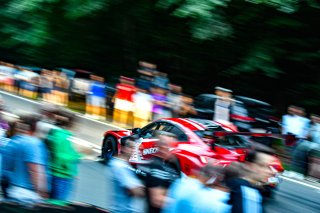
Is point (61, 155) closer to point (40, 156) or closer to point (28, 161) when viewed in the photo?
point (40, 156)

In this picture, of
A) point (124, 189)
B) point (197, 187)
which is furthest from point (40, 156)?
point (197, 187)

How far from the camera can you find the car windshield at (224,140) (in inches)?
400

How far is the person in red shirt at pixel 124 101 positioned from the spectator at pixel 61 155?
31.5 ft

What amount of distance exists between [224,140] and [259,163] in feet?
17.1

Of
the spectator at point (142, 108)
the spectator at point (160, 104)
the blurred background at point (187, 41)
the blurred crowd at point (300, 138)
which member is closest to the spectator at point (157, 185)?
the blurred crowd at point (300, 138)

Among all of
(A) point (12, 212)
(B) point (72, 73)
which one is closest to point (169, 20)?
(B) point (72, 73)

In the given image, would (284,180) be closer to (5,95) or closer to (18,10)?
(5,95)

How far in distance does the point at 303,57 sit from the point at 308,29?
99cm

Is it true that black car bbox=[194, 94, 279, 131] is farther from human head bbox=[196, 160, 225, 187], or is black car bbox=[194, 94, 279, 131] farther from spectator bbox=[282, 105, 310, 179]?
human head bbox=[196, 160, 225, 187]

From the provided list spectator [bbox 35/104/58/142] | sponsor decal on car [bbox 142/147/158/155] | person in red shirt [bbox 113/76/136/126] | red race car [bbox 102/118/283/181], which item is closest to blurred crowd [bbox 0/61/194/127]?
person in red shirt [bbox 113/76/136/126]

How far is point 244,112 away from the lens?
47.1 feet

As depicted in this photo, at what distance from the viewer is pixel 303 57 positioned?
1789cm

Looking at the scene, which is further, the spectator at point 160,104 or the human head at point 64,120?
the spectator at point 160,104

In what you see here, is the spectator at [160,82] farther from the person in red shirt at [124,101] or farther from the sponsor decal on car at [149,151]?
the sponsor decal on car at [149,151]
